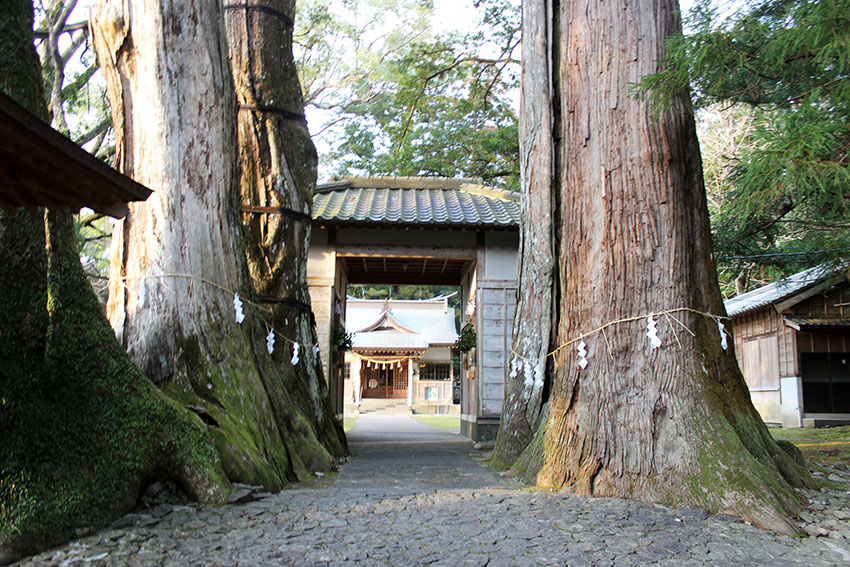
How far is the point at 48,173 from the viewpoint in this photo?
3.08 metres

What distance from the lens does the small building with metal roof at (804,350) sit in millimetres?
13617

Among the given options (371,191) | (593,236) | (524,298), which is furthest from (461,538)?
(371,191)

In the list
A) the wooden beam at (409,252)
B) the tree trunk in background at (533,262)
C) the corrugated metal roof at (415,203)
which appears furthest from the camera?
the wooden beam at (409,252)

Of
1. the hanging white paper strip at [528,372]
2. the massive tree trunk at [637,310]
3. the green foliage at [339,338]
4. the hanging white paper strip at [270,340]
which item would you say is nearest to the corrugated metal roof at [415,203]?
the green foliage at [339,338]

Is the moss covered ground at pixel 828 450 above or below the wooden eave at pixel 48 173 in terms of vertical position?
below

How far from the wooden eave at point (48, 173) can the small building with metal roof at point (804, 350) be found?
1272 centimetres

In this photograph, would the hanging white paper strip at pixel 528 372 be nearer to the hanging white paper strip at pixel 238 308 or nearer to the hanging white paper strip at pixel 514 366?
the hanging white paper strip at pixel 514 366

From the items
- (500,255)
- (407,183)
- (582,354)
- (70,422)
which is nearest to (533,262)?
(582,354)

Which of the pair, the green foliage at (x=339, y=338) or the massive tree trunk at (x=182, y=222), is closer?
the massive tree trunk at (x=182, y=222)

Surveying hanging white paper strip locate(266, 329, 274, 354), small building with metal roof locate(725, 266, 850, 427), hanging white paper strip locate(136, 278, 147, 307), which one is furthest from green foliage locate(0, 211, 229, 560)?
small building with metal roof locate(725, 266, 850, 427)

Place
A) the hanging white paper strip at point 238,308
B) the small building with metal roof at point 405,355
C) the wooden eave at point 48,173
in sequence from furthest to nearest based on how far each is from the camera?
the small building with metal roof at point 405,355 < the hanging white paper strip at point 238,308 < the wooden eave at point 48,173

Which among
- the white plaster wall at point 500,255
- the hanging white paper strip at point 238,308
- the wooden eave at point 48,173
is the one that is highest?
the white plaster wall at point 500,255

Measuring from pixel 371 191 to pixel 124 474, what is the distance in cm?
966

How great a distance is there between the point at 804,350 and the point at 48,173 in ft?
48.6
